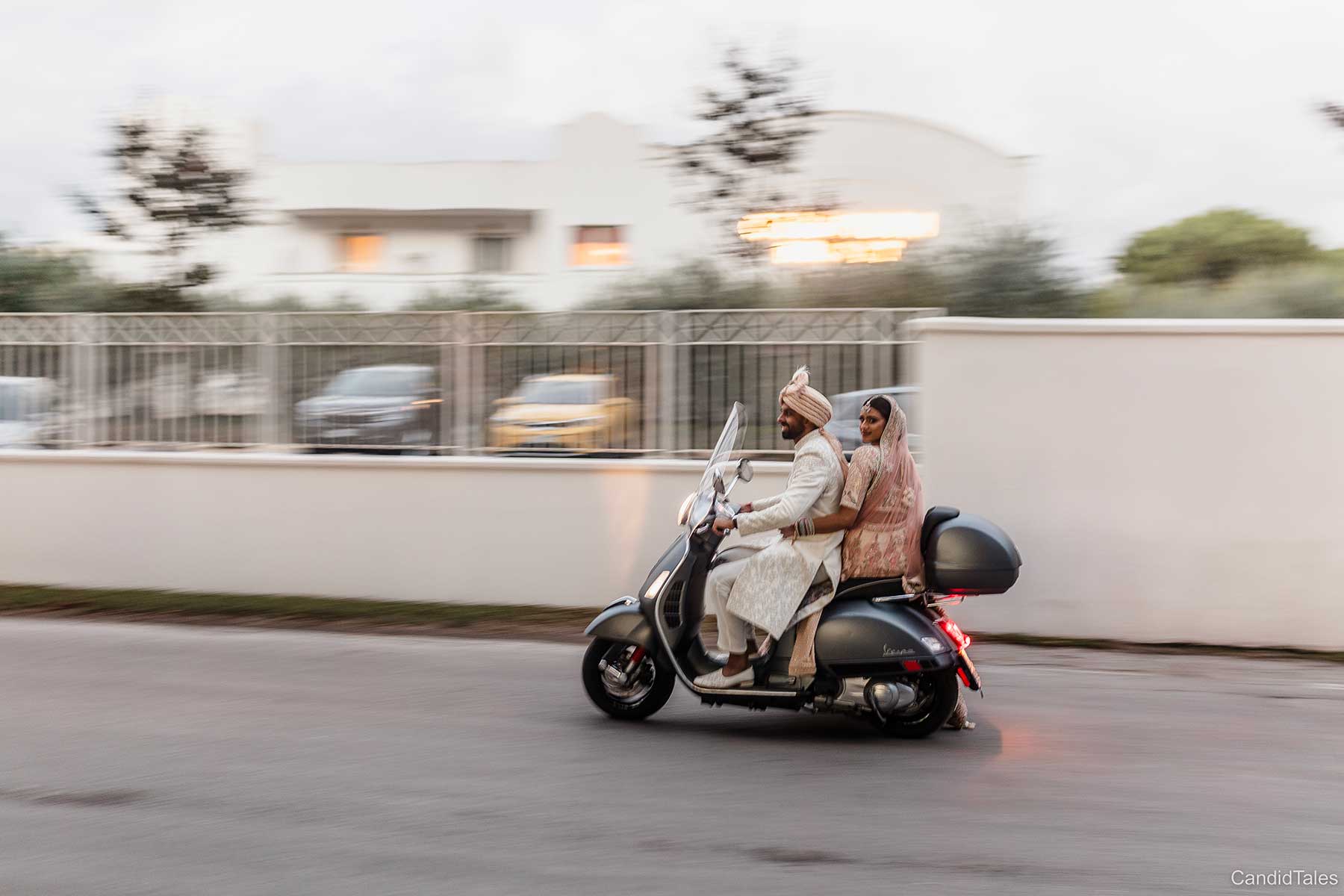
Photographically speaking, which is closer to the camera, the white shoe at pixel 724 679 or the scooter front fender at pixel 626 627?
the white shoe at pixel 724 679

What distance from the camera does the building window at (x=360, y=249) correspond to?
38219 millimetres

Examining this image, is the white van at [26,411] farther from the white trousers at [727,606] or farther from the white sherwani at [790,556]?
the white sherwani at [790,556]

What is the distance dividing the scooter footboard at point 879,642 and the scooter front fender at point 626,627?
0.91 m

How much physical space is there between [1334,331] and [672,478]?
5.26m

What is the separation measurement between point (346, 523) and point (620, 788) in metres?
6.51

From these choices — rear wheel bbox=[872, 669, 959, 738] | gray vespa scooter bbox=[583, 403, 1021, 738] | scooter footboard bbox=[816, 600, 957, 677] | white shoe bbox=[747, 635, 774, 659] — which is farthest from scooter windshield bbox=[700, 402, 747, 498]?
rear wheel bbox=[872, 669, 959, 738]

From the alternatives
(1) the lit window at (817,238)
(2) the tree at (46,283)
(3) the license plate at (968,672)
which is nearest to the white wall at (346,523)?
(3) the license plate at (968,672)

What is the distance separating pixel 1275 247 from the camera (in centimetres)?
2295

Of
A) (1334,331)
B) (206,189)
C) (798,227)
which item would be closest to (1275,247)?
(798,227)

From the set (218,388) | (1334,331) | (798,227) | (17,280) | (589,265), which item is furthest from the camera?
(589,265)

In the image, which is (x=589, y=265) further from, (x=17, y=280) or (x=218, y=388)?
(x=218, y=388)

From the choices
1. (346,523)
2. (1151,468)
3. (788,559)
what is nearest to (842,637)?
(788,559)

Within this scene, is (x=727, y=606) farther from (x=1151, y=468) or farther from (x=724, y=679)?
(x=1151, y=468)

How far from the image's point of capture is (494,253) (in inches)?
1490
